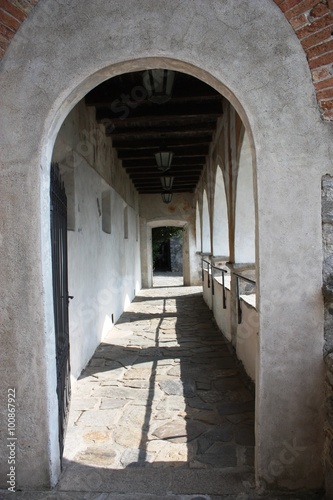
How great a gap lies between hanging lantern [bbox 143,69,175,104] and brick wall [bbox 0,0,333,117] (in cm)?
165

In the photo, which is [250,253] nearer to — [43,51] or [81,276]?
[81,276]

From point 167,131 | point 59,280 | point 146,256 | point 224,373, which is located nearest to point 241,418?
point 224,373

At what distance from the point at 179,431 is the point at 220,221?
17.0 ft

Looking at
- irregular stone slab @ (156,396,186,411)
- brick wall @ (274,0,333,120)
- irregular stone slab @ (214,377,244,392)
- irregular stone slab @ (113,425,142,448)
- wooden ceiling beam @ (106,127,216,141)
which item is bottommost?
irregular stone slab @ (113,425,142,448)

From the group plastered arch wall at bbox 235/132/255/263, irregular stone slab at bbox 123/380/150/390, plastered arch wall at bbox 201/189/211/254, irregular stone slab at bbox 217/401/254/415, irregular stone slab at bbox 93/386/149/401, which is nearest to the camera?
irregular stone slab at bbox 217/401/254/415

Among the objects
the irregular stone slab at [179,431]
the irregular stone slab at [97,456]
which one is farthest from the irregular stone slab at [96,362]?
the irregular stone slab at [97,456]

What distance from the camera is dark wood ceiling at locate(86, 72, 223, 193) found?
497cm

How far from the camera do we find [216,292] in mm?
7391

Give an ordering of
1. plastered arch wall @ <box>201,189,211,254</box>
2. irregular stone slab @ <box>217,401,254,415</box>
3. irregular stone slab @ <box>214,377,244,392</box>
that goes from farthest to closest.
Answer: plastered arch wall @ <box>201,189,211,254</box>
irregular stone slab @ <box>214,377,244,392</box>
irregular stone slab @ <box>217,401,254,415</box>

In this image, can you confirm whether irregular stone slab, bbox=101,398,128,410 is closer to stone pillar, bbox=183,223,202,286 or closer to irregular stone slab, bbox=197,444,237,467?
irregular stone slab, bbox=197,444,237,467

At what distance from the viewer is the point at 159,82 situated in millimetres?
4008

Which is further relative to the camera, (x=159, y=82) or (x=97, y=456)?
(x=159, y=82)

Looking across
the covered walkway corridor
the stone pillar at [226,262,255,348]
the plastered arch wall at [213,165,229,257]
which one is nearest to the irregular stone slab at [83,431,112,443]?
the covered walkway corridor

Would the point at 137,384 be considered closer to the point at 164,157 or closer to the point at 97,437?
the point at 97,437
